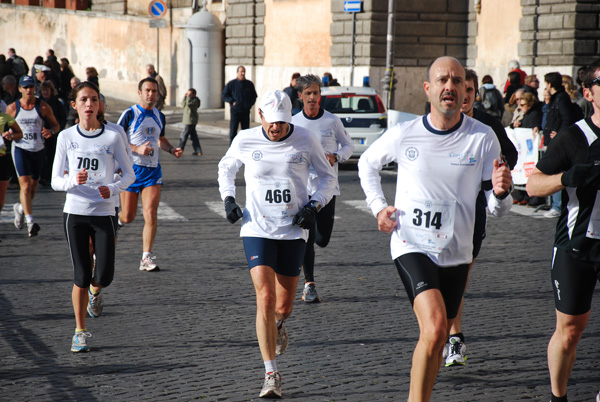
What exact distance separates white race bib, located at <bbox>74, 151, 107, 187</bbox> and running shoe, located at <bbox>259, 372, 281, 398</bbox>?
2.23 metres

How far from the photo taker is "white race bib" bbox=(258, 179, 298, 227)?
5758 mm

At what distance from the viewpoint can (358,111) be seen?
63.7 feet

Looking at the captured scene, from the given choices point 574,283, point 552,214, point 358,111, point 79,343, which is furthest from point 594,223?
point 358,111

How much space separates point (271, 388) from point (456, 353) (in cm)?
135

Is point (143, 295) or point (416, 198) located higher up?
point (416, 198)

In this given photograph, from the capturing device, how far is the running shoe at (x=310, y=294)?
7.86m

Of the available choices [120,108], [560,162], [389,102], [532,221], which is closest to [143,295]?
[560,162]

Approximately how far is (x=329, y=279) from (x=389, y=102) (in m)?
17.3

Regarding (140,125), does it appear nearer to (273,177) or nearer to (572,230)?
(273,177)

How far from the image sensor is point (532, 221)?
12.6m

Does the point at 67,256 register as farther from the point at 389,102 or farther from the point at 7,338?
the point at 389,102

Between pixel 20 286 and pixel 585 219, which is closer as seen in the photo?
pixel 585 219

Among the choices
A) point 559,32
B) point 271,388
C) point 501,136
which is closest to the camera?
point 271,388

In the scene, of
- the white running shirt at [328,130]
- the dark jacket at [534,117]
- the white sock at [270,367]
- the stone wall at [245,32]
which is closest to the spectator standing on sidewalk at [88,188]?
the white sock at [270,367]
